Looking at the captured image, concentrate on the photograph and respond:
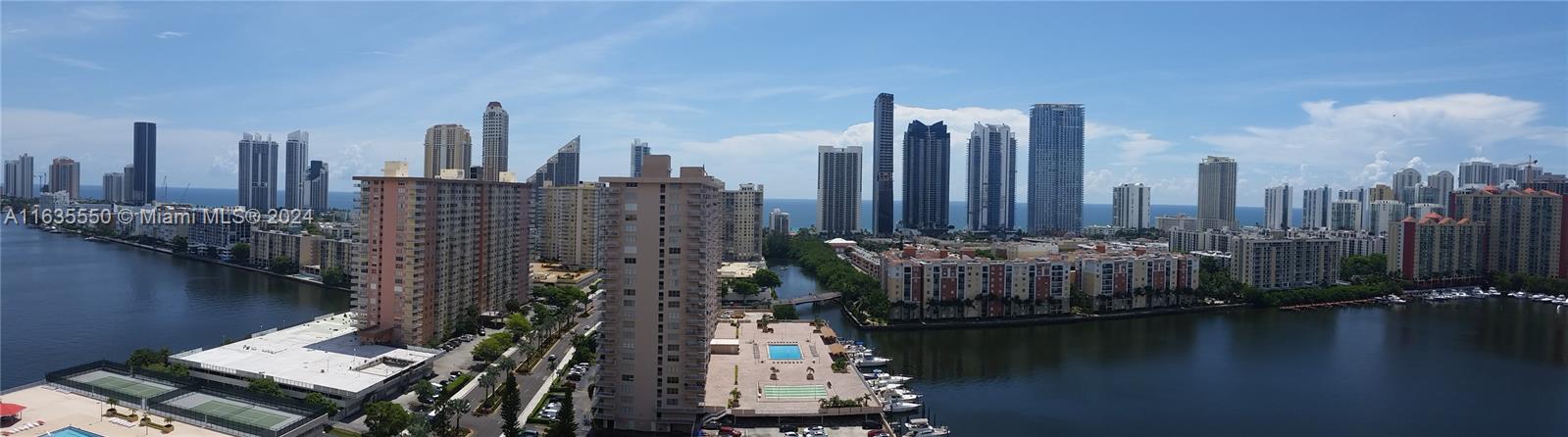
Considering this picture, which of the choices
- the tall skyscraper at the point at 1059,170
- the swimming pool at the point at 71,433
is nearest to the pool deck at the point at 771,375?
the swimming pool at the point at 71,433

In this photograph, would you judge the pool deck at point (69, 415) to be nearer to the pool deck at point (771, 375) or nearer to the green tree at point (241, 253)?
the pool deck at point (771, 375)

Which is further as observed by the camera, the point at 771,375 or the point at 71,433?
the point at 771,375

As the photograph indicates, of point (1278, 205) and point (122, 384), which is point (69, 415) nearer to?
point (122, 384)

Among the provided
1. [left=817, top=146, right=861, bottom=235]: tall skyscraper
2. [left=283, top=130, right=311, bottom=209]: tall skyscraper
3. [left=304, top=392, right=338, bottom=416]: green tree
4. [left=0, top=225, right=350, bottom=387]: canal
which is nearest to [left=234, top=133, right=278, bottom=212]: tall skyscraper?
[left=283, top=130, right=311, bottom=209]: tall skyscraper

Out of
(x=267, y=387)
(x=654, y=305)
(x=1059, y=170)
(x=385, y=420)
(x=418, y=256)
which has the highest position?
(x=1059, y=170)

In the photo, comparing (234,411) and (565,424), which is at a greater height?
(234,411)

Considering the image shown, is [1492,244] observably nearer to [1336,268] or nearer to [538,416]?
[1336,268]

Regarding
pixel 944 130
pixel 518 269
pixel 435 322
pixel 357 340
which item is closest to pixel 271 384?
pixel 357 340

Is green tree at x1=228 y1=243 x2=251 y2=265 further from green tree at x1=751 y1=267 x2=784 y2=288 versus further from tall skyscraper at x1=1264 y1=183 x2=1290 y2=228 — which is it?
tall skyscraper at x1=1264 y1=183 x2=1290 y2=228

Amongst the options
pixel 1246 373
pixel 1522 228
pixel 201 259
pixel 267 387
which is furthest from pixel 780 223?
pixel 267 387
